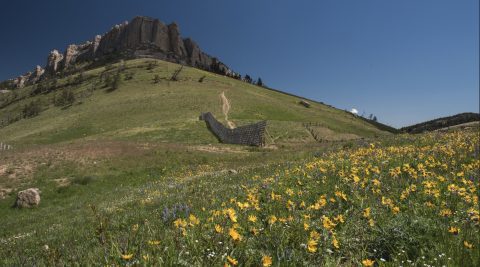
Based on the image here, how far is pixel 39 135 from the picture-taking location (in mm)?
68688

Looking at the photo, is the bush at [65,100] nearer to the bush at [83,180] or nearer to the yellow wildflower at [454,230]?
the bush at [83,180]

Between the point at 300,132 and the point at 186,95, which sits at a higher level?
the point at 186,95

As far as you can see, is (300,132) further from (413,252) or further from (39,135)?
(413,252)

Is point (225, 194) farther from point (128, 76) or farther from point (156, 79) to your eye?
point (128, 76)

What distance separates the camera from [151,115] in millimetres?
76562

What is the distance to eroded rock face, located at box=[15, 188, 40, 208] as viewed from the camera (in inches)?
849

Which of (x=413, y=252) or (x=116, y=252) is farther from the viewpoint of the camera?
(x=413, y=252)

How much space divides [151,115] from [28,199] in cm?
5559

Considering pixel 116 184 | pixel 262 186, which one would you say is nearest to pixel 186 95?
pixel 116 184

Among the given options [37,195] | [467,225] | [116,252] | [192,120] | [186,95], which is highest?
[186,95]

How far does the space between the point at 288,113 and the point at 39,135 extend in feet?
185

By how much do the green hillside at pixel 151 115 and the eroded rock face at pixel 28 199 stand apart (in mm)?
30376

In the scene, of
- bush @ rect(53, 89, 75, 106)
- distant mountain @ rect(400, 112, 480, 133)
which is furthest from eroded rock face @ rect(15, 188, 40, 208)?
bush @ rect(53, 89, 75, 106)

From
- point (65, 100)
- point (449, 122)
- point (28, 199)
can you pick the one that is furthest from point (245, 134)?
point (65, 100)
